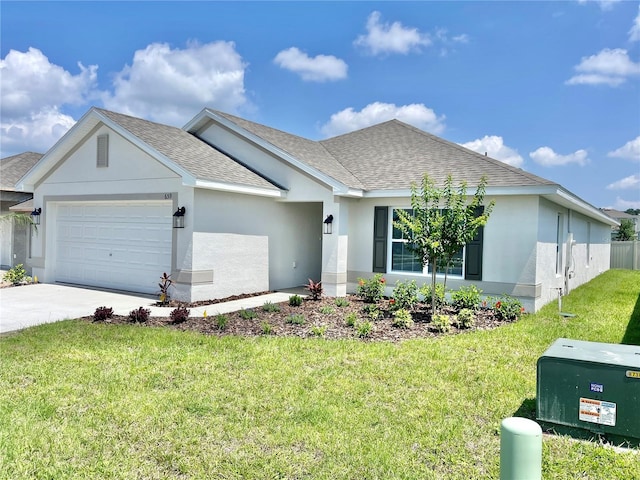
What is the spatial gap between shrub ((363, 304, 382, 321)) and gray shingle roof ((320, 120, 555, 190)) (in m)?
3.79

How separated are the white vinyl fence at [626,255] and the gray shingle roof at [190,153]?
27055 mm

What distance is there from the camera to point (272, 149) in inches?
543

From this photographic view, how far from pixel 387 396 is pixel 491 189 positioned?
752cm

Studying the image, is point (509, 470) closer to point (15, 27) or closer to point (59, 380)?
point (59, 380)

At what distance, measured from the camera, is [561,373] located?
4.21 m

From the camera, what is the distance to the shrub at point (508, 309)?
10.1 metres

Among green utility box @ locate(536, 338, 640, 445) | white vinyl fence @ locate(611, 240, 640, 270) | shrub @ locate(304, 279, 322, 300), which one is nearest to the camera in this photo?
green utility box @ locate(536, 338, 640, 445)

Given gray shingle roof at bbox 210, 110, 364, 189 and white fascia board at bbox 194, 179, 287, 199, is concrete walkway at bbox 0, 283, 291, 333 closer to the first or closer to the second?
white fascia board at bbox 194, 179, 287, 199

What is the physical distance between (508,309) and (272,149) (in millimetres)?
8155

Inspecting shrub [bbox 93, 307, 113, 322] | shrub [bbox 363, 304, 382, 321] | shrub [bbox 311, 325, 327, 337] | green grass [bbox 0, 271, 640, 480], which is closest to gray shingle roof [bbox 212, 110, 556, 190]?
shrub [bbox 363, 304, 382, 321]

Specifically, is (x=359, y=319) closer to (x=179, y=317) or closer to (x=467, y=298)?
(x=467, y=298)

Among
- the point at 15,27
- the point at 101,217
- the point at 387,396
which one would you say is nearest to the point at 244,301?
the point at 101,217

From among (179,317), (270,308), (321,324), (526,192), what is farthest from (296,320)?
(526,192)

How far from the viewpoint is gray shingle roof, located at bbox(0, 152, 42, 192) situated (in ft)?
65.3
